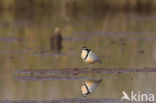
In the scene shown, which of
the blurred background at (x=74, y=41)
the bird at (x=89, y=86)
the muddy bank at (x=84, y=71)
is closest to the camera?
the bird at (x=89, y=86)

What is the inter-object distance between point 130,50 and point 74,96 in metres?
7.51

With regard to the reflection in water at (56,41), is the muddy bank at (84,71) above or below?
above

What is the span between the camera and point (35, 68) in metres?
14.3

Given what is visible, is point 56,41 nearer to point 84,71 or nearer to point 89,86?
point 84,71

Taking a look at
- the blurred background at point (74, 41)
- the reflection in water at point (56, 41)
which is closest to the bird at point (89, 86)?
the blurred background at point (74, 41)

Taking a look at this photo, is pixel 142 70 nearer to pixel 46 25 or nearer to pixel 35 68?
pixel 35 68

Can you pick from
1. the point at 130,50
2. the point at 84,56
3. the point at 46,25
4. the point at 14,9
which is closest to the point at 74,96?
the point at 84,56

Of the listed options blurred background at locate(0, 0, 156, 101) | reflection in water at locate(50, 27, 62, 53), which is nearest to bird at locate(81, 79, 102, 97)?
blurred background at locate(0, 0, 156, 101)

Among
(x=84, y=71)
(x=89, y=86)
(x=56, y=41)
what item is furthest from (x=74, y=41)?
(x=89, y=86)

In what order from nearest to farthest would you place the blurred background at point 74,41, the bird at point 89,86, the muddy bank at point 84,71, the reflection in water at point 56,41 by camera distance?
1. the bird at point 89,86
2. the blurred background at point 74,41
3. the muddy bank at point 84,71
4. the reflection in water at point 56,41

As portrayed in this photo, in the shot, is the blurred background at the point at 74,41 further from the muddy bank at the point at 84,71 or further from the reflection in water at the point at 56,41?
the muddy bank at the point at 84,71

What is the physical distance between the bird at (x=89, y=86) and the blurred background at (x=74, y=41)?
14 cm

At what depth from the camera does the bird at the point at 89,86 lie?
11.1 metres

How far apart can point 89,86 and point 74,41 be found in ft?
31.4
